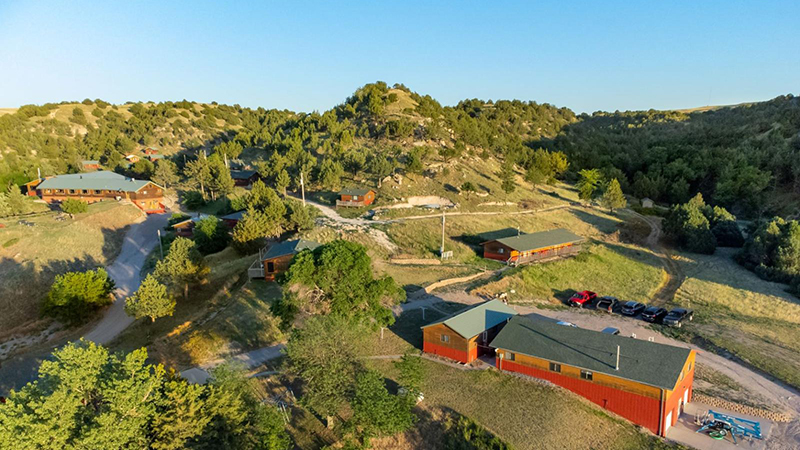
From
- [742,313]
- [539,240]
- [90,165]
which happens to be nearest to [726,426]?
[742,313]

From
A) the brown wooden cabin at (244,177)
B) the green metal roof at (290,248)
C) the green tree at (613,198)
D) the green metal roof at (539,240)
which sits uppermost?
the brown wooden cabin at (244,177)

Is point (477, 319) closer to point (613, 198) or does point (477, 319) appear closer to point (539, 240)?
point (539, 240)

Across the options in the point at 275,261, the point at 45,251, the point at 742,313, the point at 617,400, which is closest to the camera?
the point at 617,400

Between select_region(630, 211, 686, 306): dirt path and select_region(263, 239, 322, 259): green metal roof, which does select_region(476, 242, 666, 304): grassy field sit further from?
select_region(263, 239, 322, 259): green metal roof

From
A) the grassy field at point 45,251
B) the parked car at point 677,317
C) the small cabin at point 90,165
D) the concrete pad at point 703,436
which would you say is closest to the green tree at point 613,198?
the parked car at point 677,317

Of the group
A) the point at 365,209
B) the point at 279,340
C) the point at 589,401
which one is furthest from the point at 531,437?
the point at 365,209

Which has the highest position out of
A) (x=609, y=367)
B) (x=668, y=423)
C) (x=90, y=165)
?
(x=90, y=165)

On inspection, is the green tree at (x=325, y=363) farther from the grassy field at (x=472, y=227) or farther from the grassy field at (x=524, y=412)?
the grassy field at (x=472, y=227)
